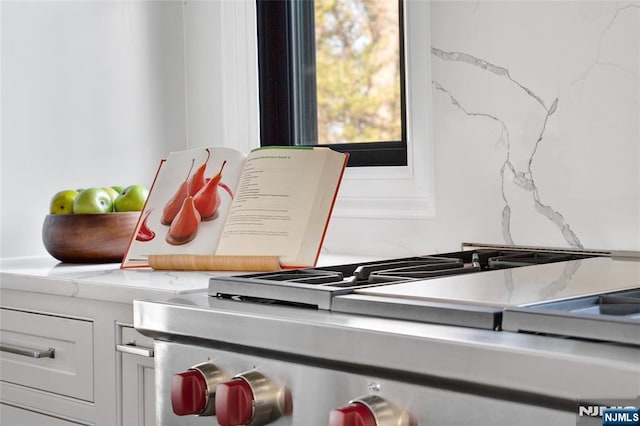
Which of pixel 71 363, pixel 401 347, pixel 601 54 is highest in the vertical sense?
pixel 601 54

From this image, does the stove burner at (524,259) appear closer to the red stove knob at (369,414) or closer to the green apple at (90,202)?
the red stove knob at (369,414)

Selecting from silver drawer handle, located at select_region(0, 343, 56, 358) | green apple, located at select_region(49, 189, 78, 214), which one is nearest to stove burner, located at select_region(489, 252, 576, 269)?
silver drawer handle, located at select_region(0, 343, 56, 358)

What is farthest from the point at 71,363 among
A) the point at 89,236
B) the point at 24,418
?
the point at 89,236

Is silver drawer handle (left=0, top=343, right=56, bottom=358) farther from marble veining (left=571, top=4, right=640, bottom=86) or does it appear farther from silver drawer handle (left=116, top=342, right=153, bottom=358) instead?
marble veining (left=571, top=4, right=640, bottom=86)

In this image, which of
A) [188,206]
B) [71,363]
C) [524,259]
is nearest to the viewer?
[524,259]

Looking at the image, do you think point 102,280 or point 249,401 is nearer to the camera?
point 249,401

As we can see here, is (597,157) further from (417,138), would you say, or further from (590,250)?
(417,138)

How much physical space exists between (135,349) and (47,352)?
0.25 metres

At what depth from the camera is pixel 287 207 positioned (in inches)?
58.3

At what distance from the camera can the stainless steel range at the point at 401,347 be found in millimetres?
661
